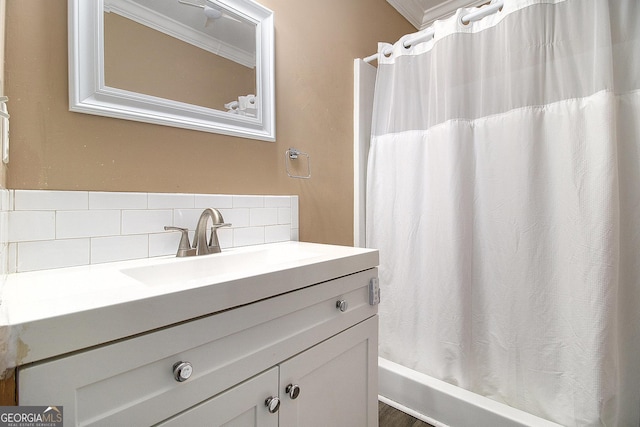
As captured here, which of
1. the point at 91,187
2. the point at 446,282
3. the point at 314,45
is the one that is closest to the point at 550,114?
the point at 446,282

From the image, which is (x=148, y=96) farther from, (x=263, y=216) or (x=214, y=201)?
(x=263, y=216)

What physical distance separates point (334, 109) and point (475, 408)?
1501 mm

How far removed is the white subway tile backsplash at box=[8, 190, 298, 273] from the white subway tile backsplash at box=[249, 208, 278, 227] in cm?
5

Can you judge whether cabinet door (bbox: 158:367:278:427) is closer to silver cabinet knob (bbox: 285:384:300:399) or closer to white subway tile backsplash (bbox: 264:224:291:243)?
silver cabinet knob (bbox: 285:384:300:399)

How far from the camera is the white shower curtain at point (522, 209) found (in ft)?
3.50

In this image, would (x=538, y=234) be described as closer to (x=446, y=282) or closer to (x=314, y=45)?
(x=446, y=282)

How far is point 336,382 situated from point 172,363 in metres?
0.50

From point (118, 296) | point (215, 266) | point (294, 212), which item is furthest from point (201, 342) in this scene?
point (294, 212)

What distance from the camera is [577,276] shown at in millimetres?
1104

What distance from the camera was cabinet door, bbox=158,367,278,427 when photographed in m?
0.55

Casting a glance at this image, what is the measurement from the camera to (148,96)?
962 millimetres

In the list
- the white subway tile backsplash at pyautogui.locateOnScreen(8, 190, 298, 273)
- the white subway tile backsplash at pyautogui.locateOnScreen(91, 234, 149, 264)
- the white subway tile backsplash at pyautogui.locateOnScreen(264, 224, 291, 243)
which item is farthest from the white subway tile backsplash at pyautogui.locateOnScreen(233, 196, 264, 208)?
the white subway tile backsplash at pyautogui.locateOnScreen(91, 234, 149, 264)

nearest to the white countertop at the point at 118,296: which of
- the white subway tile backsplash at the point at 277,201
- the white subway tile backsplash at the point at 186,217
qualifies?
the white subway tile backsplash at the point at 186,217

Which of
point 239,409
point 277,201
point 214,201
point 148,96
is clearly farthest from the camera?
point 277,201
